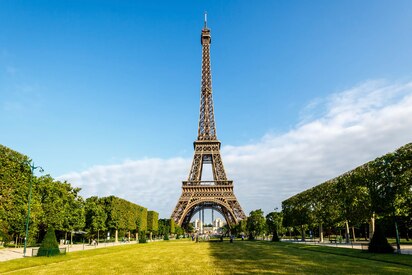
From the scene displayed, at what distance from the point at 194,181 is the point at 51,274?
5959 cm

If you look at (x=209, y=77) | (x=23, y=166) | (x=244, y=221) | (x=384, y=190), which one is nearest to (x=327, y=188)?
(x=384, y=190)

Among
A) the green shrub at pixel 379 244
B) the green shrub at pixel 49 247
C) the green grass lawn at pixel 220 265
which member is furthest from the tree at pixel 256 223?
the green shrub at pixel 49 247

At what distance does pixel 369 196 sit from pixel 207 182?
45.1 metres

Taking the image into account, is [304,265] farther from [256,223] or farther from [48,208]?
[256,223]

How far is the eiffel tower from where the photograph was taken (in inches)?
2832

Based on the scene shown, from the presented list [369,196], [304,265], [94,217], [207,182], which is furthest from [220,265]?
[207,182]

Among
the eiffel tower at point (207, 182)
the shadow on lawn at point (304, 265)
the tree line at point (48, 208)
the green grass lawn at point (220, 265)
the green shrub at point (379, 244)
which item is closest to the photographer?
the shadow on lawn at point (304, 265)

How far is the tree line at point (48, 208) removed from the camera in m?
30.2

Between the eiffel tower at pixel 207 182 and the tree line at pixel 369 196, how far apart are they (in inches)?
895

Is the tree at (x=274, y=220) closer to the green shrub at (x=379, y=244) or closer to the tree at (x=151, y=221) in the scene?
the tree at (x=151, y=221)

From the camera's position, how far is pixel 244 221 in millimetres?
69438

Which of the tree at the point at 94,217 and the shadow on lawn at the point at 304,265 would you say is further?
the tree at the point at 94,217

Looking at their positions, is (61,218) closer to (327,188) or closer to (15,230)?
(15,230)

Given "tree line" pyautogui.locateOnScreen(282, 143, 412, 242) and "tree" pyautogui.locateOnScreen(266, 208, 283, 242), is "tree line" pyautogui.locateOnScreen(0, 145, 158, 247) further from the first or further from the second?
"tree line" pyautogui.locateOnScreen(282, 143, 412, 242)
